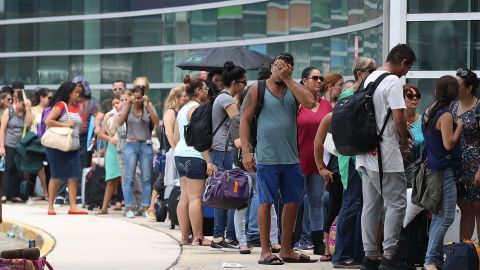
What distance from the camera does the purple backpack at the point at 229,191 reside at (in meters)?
14.2

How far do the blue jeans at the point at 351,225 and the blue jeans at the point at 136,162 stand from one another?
7.85 m

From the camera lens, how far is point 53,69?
35281 millimetres

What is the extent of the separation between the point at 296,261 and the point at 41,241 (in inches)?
169

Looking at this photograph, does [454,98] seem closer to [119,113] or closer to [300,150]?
[300,150]

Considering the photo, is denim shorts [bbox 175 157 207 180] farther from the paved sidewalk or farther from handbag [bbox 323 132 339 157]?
handbag [bbox 323 132 339 157]

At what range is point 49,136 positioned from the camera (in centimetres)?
2081

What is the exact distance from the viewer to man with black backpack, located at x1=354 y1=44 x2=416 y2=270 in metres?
12.0

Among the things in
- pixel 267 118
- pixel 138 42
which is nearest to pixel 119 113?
pixel 267 118

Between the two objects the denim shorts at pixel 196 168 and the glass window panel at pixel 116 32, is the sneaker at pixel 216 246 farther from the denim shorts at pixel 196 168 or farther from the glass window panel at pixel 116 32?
the glass window panel at pixel 116 32

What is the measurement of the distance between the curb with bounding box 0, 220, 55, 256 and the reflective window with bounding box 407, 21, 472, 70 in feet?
15.4

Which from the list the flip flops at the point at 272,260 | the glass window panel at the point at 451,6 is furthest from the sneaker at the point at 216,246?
the glass window panel at the point at 451,6

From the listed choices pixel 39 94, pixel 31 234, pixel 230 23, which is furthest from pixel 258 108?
pixel 230 23

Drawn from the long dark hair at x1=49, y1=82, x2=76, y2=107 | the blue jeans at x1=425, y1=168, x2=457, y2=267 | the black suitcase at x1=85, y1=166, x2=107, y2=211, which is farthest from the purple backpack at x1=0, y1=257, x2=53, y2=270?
the black suitcase at x1=85, y1=166, x2=107, y2=211

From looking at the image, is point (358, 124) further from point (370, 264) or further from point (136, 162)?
point (136, 162)
